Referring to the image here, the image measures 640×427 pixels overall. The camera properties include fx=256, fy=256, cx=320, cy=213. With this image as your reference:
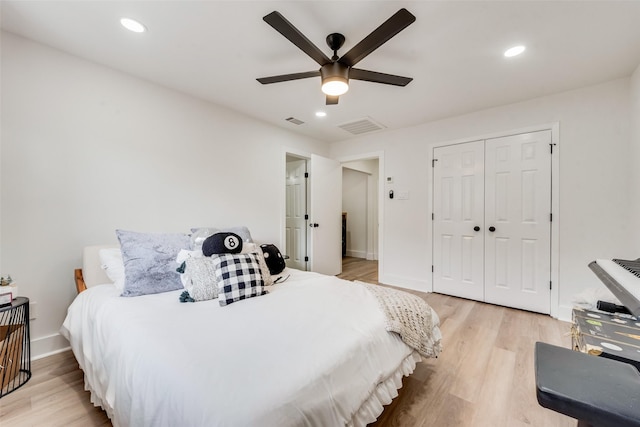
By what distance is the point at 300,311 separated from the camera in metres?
1.44

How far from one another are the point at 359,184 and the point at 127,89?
5.00 m

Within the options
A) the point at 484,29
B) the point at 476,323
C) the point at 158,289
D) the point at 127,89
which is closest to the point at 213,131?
the point at 127,89

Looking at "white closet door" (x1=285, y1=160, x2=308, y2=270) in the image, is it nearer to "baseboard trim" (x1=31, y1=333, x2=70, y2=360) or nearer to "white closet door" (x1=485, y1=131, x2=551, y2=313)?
"white closet door" (x1=485, y1=131, x2=551, y2=313)

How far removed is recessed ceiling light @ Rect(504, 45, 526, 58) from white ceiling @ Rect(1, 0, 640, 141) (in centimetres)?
5

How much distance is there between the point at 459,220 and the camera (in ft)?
11.3

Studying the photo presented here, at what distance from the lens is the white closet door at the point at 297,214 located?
14.2 feet

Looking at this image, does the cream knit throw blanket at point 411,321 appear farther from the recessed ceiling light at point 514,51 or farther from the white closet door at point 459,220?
the recessed ceiling light at point 514,51

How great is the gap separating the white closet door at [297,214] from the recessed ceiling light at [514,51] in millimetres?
2891

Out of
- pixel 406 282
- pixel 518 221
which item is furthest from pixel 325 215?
pixel 518 221

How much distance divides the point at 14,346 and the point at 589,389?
116 inches

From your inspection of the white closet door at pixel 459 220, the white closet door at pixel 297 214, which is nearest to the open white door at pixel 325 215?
the white closet door at pixel 297 214

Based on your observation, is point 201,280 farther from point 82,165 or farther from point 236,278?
point 82,165

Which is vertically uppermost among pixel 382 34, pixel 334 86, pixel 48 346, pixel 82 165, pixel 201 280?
pixel 382 34

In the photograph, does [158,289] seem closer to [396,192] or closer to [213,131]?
[213,131]
